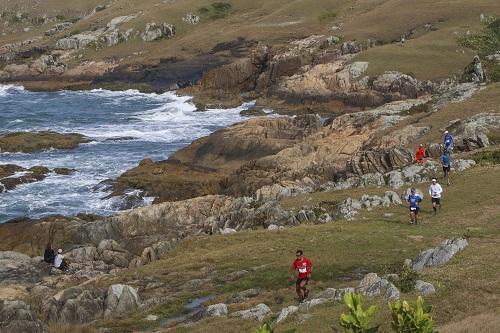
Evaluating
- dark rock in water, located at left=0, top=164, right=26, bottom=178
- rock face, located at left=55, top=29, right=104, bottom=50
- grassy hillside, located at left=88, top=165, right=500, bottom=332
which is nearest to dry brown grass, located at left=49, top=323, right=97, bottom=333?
grassy hillside, located at left=88, top=165, right=500, bottom=332

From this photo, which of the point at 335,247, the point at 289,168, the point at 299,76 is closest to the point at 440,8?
the point at 299,76

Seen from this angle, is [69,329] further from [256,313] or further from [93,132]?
[93,132]

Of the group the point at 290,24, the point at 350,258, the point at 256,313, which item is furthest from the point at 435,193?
the point at 290,24

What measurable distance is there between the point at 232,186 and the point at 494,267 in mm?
30849

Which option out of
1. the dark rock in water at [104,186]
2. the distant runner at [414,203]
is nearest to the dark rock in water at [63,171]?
the dark rock in water at [104,186]

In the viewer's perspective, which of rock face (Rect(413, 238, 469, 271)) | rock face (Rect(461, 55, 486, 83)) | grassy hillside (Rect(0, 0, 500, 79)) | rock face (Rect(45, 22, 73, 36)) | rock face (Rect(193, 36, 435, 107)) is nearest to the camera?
rock face (Rect(413, 238, 469, 271))

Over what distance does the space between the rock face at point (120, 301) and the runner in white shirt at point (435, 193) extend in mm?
14430

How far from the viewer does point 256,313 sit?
20.2 metres

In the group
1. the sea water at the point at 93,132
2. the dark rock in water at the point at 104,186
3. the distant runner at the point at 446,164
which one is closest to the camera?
the distant runner at the point at 446,164

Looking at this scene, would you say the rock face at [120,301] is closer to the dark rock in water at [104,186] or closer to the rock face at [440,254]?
the rock face at [440,254]

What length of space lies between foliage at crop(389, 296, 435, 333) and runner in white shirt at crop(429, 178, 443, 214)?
19.4 metres

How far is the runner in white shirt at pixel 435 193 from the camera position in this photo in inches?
1168

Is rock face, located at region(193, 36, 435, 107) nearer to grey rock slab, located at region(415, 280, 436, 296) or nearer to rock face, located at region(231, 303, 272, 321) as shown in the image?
rock face, located at region(231, 303, 272, 321)

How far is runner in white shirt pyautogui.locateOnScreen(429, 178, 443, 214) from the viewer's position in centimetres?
2967
